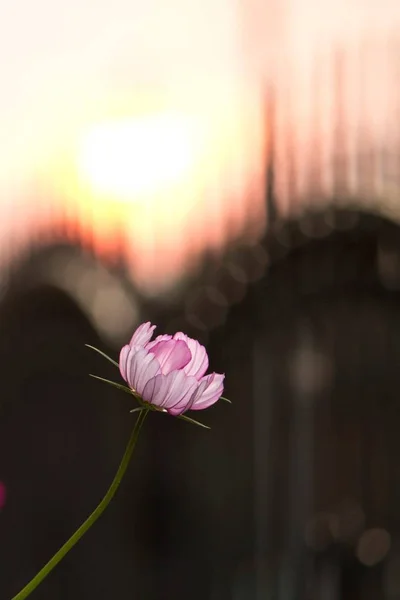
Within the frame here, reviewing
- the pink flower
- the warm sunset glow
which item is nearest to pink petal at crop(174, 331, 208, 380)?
the pink flower

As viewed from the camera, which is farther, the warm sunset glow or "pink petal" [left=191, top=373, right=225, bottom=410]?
the warm sunset glow

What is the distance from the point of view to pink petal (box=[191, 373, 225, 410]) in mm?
192

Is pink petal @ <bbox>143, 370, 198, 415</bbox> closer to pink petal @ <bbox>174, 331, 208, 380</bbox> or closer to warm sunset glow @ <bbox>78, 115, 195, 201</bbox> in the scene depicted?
pink petal @ <bbox>174, 331, 208, 380</bbox>

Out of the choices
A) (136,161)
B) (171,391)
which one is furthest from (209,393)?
(136,161)

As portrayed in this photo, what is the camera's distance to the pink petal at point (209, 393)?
19cm

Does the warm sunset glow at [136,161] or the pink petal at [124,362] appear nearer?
the pink petal at [124,362]

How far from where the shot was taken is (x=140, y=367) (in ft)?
0.64

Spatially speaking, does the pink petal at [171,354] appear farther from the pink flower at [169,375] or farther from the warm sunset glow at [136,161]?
the warm sunset glow at [136,161]

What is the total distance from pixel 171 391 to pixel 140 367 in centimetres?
1

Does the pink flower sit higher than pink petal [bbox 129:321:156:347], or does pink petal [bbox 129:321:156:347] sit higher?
pink petal [bbox 129:321:156:347]

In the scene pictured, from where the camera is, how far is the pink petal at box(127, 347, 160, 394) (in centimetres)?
19

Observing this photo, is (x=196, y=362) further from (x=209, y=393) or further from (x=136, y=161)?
(x=136, y=161)

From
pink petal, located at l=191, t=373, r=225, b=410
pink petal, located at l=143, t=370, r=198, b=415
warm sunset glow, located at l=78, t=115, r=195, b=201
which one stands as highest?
pink petal, located at l=143, t=370, r=198, b=415

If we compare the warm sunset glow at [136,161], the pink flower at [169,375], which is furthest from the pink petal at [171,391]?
the warm sunset glow at [136,161]
